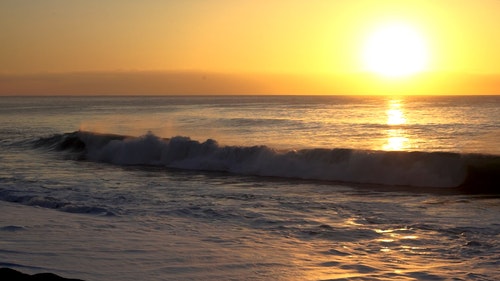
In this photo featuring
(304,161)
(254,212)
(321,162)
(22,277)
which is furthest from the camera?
(304,161)

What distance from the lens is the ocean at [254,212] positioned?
26.3ft

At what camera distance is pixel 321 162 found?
21016 millimetres

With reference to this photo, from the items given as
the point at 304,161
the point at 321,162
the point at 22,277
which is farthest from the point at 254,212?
the point at 304,161

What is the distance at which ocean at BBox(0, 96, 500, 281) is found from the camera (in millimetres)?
8008

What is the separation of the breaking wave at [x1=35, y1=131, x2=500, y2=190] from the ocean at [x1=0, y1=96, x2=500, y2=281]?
6 centimetres

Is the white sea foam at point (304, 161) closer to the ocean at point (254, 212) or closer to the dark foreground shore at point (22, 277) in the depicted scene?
the ocean at point (254, 212)

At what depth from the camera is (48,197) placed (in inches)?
543

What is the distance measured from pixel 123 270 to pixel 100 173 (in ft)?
42.6

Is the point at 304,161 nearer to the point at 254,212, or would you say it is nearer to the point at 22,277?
the point at 254,212

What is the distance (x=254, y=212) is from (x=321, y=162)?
919cm

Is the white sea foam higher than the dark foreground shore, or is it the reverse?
the dark foreground shore

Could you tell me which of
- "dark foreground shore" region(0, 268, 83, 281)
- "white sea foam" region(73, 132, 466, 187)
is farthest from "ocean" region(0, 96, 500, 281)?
"dark foreground shore" region(0, 268, 83, 281)

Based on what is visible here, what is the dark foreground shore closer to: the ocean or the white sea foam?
the ocean

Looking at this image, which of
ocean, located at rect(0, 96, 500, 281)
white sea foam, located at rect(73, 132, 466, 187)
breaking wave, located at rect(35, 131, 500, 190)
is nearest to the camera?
ocean, located at rect(0, 96, 500, 281)
